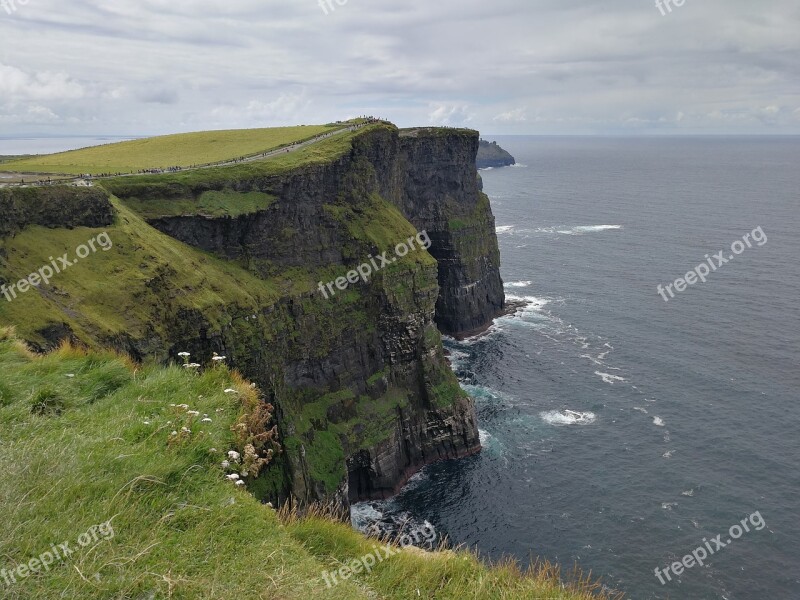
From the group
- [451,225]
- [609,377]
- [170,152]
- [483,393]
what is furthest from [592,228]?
[170,152]

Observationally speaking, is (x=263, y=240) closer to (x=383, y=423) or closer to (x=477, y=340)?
(x=383, y=423)

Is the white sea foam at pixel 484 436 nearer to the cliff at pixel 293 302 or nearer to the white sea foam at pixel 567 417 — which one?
the cliff at pixel 293 302

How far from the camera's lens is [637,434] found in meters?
66.8

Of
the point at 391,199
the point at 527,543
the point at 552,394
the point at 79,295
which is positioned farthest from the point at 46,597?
the point at 391,199

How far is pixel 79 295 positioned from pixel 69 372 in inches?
1208

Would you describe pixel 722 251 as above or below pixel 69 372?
below

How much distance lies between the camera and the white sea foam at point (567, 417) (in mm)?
70625

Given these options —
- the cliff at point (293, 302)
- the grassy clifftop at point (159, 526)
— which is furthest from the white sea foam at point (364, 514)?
the grassy clifftop at point (159, 526)

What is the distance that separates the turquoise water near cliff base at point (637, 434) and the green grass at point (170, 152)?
45894mm

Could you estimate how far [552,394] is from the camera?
7825 centimetres

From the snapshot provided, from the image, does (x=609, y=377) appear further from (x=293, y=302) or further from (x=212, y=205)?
(x=212, y=205)

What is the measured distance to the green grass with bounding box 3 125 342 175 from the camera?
6896 cm

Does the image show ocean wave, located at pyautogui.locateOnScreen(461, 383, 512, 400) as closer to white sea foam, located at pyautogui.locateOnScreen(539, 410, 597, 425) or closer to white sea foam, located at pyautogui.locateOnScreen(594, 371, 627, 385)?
white sea foam, located at pyautogui.locateOnScreen(539, 410, 597, 425)

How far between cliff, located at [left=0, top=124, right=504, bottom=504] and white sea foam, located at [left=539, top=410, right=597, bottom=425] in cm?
1073
